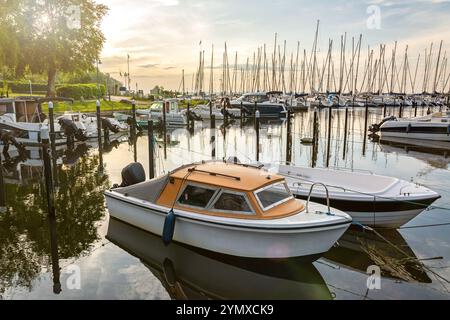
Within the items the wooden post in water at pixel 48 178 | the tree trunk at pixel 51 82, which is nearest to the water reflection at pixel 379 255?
the wooden post in water at pixel 48 178

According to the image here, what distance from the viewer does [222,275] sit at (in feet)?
29.4

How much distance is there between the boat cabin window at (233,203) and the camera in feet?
29.6

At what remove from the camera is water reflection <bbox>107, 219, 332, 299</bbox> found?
8195 mm

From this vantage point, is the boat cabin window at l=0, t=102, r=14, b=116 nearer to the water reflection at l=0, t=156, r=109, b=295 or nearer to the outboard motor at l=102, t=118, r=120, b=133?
the outboard motor at l=102, t=118, r=120, b=133

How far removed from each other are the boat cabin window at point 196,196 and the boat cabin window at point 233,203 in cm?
29

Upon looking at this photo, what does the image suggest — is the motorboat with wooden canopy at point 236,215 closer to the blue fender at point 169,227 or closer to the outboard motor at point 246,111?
the blue fender at point 169,227

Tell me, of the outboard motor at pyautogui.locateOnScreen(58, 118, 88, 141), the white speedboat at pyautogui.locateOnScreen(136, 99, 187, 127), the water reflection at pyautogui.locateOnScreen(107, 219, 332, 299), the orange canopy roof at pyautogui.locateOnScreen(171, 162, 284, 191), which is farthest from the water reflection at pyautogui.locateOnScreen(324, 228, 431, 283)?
the white speedboat at pyautogui.locateOnScreen(136, 99, 187, 127)

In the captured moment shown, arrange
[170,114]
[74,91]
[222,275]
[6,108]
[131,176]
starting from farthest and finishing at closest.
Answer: [74,91]
[170,114]
[6,108]
[131,176]
[222,275]

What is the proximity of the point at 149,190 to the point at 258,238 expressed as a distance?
145 inches

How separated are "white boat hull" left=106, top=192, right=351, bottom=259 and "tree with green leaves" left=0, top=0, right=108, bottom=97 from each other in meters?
35.3

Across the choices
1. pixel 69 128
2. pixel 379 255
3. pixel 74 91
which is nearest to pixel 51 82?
pixel 74 91

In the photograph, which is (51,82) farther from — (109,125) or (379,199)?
(379,199)

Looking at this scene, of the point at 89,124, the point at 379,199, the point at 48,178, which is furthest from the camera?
the point at 89,124
